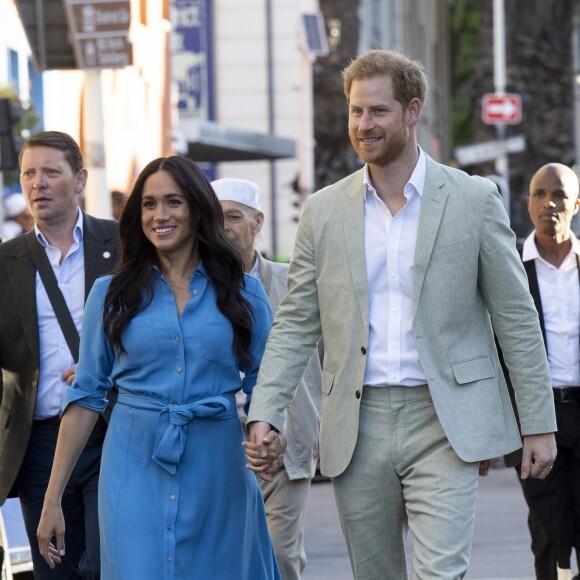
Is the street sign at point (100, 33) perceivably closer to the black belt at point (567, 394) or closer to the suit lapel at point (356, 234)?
the black belt at point (567, 394)

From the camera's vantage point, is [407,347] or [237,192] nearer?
[407,347]

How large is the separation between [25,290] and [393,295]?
1.73m

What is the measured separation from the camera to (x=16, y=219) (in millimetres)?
14141

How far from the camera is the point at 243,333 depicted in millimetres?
5625

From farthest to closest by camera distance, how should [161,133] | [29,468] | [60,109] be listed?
1. [161,133]
2. [60,109]
3. [29,468]

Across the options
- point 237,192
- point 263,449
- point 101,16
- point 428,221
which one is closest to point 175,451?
point 263,449

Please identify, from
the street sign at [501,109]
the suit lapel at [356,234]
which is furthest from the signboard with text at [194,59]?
the suit lapel at [356,234]

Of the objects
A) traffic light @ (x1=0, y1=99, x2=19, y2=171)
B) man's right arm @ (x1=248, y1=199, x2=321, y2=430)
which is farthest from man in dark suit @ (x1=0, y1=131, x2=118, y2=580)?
traffic light @ (x1=0, y1=99, x2=19, y2=171)

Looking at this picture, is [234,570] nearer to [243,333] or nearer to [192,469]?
[192,469]

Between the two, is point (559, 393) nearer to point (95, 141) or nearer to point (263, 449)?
point (263, 449)

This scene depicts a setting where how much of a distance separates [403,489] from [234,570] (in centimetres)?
62

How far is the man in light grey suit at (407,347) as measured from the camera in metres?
5.39

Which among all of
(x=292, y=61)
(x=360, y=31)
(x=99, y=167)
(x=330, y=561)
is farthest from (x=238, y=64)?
(x=330, y=561)

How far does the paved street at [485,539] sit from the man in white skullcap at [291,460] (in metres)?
2.20
